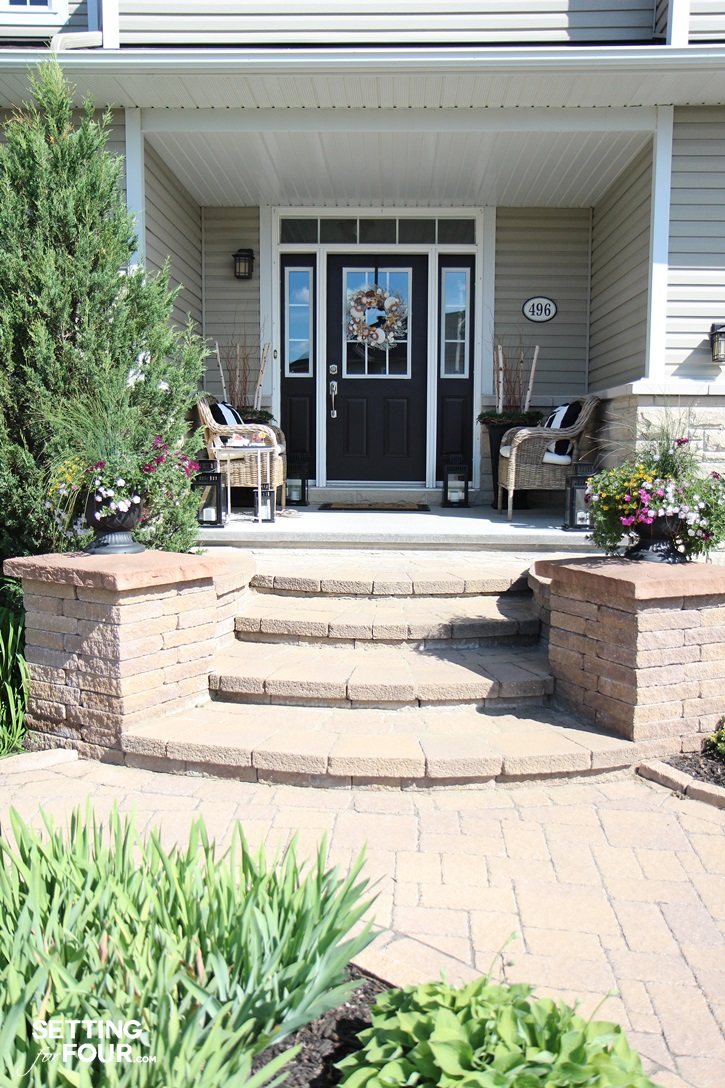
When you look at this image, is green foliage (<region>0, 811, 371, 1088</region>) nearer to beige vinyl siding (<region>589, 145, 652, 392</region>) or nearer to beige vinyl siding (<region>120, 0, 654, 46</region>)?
beige vinyl siding (<region>589, 145, 652, 392</region>)

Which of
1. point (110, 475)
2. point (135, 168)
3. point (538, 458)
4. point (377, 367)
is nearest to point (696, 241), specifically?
→ point (538, 458)

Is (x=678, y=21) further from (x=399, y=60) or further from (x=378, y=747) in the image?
(x=378, y=747)

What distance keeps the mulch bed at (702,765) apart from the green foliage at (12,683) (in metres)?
2.45

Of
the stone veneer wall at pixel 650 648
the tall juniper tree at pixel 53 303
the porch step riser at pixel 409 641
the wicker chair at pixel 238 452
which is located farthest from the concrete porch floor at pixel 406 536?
the stone veneer wall at pixel 650 648

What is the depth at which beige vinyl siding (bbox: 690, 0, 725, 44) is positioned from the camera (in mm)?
5496

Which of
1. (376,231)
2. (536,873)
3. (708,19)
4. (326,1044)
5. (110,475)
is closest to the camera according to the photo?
(326,1044)

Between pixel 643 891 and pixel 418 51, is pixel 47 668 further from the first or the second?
pixel 418 51

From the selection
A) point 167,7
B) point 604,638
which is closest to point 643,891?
point 604,638

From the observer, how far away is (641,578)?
2982mm

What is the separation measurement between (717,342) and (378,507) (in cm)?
278

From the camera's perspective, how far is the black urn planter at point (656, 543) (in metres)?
3.23

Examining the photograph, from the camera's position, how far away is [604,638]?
123 inches

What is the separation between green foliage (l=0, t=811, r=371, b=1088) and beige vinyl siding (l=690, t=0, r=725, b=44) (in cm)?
607

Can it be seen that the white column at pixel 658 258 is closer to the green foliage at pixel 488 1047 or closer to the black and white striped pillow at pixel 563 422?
the black and white striped pillow at pixel 563 422
